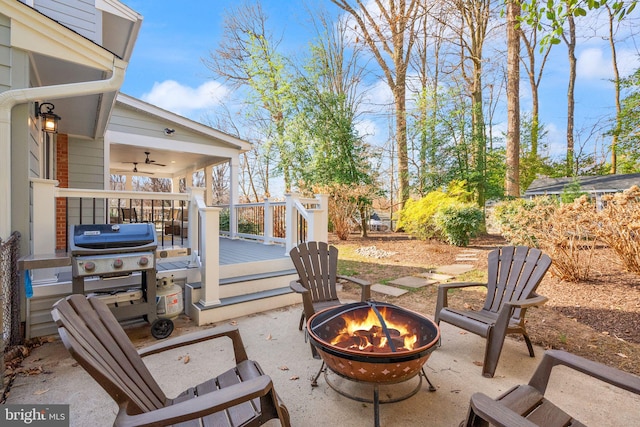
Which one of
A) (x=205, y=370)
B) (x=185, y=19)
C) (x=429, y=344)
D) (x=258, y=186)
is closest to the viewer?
(x=429, y=344)

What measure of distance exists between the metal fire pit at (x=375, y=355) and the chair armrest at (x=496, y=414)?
0.61 metres

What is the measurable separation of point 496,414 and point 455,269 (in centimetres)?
559

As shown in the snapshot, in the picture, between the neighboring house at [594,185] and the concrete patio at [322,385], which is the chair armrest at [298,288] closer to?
the concrete patio at [322,385]

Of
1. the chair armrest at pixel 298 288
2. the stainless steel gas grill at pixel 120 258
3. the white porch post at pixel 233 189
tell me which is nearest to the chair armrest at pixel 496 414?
the chair armrest at pixel 298 288

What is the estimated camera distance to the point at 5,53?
2.89m

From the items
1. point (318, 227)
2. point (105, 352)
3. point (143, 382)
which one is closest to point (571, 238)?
point (318, 227)

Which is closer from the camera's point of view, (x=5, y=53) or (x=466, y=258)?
(x=5, y=53)

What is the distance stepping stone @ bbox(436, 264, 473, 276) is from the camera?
6199mm

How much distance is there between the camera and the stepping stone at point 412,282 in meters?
5.48

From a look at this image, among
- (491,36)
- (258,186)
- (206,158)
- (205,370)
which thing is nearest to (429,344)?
(205,370)

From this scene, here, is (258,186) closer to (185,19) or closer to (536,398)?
(185,19)

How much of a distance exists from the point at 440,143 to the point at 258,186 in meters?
10.5

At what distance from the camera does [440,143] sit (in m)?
11.0

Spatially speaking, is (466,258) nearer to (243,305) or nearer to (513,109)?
(243,305)
